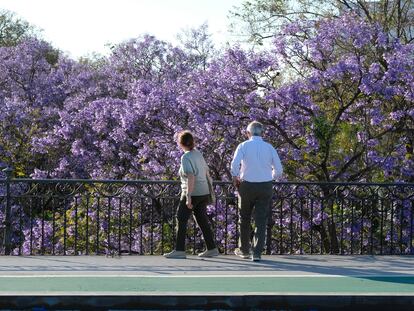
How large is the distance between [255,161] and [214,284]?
200 cm

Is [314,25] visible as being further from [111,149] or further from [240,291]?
[240,291]

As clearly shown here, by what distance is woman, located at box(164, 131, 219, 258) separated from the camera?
31.5 ft

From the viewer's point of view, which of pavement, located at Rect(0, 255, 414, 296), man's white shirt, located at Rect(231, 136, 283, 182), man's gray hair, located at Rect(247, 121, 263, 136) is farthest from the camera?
man's gray hair, located at Rect(247, 121, 263, 136)

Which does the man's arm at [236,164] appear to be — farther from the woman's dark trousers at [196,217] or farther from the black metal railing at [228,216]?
the black metal railing at [228,216]

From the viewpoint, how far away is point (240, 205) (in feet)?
31.7

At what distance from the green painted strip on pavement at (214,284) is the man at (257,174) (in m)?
1.24

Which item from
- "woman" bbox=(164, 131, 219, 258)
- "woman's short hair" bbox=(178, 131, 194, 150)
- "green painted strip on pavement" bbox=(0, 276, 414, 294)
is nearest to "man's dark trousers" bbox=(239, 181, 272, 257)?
"woman" bbox=(164, 131, 219, 258)

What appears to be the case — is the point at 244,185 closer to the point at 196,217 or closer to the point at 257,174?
the point at 257,174

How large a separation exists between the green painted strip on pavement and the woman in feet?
5.30

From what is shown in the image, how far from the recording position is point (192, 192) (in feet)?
31.7

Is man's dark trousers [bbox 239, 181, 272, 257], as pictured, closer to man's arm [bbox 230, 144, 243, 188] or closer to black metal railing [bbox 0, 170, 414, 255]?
man's arm [bbox 230, 144, 243, 188]

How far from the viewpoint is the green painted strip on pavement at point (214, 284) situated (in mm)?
7578

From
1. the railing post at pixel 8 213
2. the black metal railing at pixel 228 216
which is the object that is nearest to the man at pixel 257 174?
the black metal railing at pixel 228 216

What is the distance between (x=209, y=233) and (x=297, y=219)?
4431 millimetres
